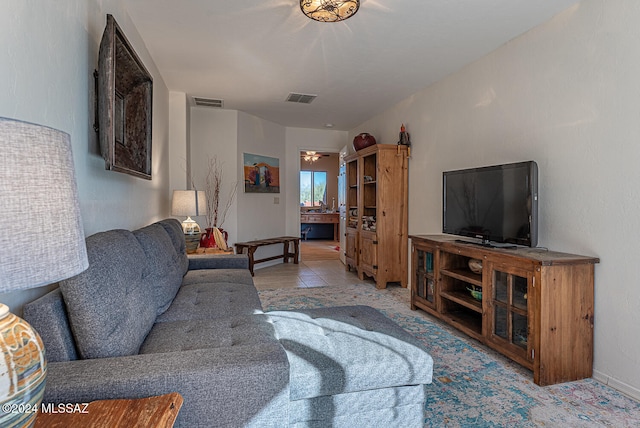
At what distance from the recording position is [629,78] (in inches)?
78.5

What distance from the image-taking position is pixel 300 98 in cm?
446

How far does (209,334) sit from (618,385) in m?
2.31

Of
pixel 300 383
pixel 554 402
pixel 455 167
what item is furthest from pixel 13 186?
pixel 455 167

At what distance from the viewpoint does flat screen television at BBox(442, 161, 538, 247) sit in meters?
2.33

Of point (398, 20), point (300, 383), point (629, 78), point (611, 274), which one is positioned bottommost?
point (300, 383)

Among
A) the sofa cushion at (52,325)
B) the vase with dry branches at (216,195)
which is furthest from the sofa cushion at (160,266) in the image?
the vase with dry branches at (216,195)

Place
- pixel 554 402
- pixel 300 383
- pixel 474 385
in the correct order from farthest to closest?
pixel 474 385
pixel 554 402
pixel 300 383

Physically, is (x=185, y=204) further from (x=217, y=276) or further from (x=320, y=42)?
(x=320, y=42)

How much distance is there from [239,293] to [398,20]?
2.22 metres

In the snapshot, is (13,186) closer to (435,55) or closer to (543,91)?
(543,91)

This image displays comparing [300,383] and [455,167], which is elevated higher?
[455,167]

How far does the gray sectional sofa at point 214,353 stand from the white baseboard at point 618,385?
1.40m

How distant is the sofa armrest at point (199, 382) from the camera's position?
96 centimetres

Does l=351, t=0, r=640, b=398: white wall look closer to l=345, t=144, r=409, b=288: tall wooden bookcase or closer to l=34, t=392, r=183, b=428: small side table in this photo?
l=345, t=144, r=409, b=288: tall wooden bookcase
